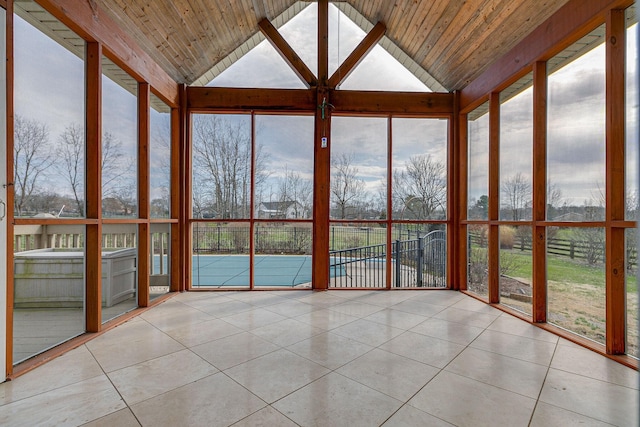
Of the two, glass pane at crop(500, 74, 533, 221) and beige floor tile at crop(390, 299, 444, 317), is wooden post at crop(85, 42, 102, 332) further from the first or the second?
glass pane at crop(500, 74, 533, 221)

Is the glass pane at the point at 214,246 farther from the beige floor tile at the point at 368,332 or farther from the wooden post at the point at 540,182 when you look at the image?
the wooden post at the point at 540,182

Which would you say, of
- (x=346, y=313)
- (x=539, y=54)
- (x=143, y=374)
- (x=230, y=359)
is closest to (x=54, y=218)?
(x=143, y=374)

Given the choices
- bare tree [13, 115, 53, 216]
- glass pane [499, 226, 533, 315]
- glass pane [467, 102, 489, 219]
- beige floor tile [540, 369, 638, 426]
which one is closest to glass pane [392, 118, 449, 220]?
glass pane [467, 102, 489, 219]

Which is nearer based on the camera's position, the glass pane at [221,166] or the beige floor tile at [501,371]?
the beige floor tile at [501,371]

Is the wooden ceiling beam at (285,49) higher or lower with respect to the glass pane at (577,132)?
higher

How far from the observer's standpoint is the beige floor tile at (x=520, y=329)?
2828 mm

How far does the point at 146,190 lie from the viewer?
3637 mm

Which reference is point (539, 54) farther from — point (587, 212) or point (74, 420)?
point (74, 420)

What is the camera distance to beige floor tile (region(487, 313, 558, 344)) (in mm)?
2828

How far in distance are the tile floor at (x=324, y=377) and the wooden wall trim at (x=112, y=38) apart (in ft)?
9.12

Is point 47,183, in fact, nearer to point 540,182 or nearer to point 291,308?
point 291,308

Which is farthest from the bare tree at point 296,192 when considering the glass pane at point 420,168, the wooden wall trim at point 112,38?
the wooden wall trim at point 112,38

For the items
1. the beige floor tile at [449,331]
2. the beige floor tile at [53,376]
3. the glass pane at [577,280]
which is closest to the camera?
the beige floor tile at [53,376]

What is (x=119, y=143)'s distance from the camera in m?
3.33
